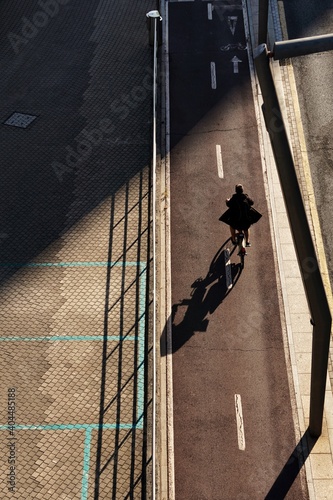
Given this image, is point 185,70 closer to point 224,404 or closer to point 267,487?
point 224,404

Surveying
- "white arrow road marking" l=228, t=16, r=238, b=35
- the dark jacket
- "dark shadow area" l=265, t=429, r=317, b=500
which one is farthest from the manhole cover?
"dark shadow area" l=265, t=429, r=317, b=500

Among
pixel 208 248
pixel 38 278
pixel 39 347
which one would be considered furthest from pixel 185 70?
pixel 39 347

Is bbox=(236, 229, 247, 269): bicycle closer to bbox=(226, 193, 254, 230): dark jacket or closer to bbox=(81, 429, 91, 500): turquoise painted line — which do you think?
bbox=(226, 193, 254, 230): dark jacket

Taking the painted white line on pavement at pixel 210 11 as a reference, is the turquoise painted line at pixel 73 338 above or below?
below

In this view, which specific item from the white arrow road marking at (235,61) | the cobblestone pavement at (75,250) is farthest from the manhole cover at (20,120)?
the white arrow road marking at (235,61)

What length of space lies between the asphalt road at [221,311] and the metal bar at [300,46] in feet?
26.3

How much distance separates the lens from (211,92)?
26594 mm

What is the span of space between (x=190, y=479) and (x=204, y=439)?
1.00m

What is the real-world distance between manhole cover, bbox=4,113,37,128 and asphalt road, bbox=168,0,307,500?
15.7 feet

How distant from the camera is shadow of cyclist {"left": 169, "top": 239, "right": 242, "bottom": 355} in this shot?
19.2m

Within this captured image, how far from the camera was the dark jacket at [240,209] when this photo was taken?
64.1 feet

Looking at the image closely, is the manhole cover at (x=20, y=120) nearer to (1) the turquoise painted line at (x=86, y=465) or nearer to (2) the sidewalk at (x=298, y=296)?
(2) the sidewalk at (x=298, y=296)

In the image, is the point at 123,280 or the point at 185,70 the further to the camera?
the point at 185,70

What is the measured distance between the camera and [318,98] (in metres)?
26.3
